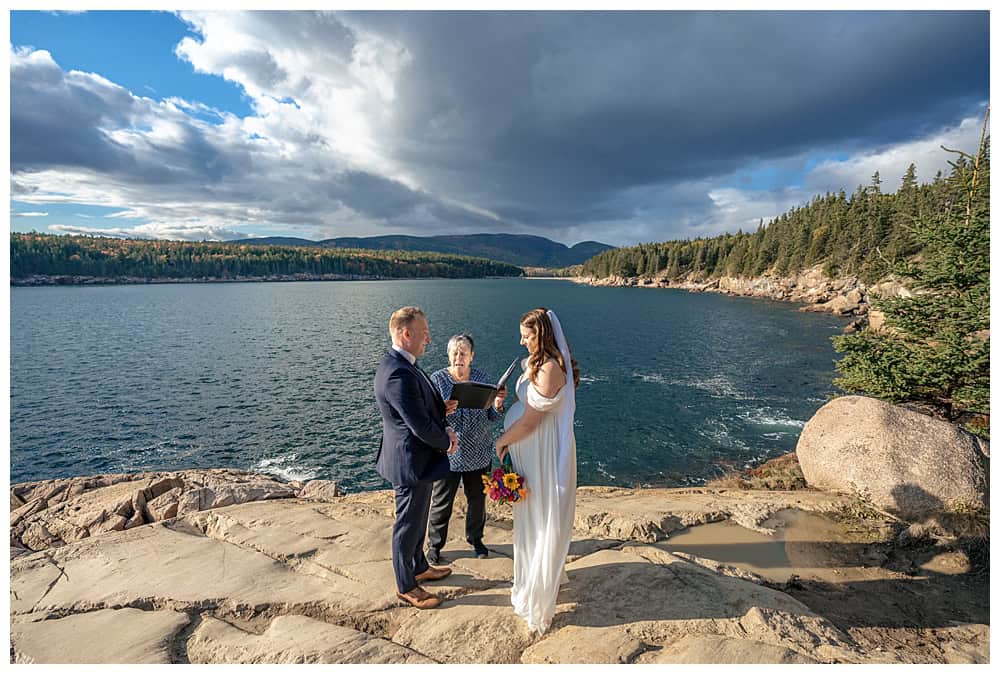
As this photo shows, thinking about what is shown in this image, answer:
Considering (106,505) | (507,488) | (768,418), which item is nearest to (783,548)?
(507,488)

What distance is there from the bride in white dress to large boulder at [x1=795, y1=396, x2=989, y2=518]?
7.63 metres

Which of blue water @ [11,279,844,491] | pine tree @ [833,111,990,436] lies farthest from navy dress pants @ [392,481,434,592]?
pine tree @ [833,111,990,436]

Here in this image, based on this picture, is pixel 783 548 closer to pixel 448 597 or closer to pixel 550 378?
pixel 448 597

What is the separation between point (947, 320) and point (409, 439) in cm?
1350

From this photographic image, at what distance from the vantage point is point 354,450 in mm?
17703

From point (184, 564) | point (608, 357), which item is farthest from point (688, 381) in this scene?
point (184, 564)

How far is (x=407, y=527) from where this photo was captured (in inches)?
190

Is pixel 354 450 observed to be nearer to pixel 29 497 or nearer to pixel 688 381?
pixel 29 497

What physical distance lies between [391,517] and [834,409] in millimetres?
10004

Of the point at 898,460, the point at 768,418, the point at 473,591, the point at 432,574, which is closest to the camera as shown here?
the point at 473,591

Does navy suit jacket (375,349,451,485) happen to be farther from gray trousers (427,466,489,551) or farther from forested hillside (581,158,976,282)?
forested hillside (581,158,976,282)

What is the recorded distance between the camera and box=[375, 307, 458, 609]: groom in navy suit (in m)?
4.50

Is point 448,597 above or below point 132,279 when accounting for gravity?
Answer: below

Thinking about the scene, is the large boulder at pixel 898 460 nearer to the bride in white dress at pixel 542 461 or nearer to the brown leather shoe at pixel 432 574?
the bride in white dress at pixel 542 461
